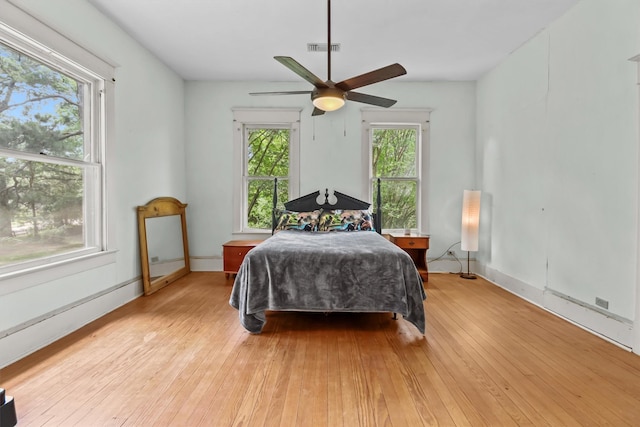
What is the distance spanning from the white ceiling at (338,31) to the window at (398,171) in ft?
2.98

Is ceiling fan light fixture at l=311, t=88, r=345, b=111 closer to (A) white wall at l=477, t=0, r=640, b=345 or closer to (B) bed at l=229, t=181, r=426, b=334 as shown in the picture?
(B) bed at l=229, t=181, r=426, b=334

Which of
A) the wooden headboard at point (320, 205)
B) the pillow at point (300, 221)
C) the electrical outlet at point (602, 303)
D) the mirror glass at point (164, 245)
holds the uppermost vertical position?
the wooden headboard at point (320, 205)

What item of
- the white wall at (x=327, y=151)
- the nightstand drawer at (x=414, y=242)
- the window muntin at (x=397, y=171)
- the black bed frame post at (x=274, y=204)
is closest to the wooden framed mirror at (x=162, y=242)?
the white wall at (x=327, y=151)

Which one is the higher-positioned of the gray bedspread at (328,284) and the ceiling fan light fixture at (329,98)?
the ceiling fan light fixture at (329,98)

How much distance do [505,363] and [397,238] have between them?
7.82 ft

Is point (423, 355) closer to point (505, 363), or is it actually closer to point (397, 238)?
point (505, 363)

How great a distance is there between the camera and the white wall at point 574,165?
2512mm

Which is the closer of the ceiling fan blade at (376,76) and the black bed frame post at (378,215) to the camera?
the ceiling fan blade at (376,76)

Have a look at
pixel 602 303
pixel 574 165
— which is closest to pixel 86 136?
pixel 574 165

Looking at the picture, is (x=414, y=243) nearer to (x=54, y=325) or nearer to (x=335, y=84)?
(x=335, y=84)

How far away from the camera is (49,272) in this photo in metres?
2.51

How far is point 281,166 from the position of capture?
16.5ft

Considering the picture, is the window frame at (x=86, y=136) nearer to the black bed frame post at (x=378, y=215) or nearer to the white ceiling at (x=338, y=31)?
the white ceiling at (x=338, y=31)

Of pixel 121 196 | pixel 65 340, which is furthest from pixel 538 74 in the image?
pixel 65 340
